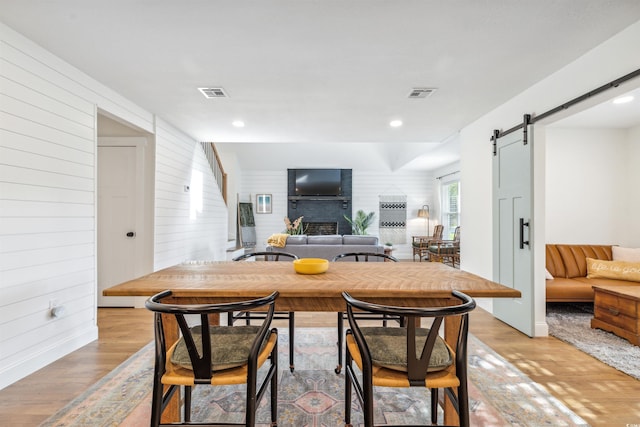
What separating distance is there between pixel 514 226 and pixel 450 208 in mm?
5486

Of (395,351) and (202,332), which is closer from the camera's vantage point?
(202,332)

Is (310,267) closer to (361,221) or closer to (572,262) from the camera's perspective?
(572,262)

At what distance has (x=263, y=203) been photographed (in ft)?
30.5

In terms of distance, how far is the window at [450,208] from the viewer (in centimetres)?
824

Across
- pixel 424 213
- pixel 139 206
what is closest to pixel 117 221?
pixel 139 206

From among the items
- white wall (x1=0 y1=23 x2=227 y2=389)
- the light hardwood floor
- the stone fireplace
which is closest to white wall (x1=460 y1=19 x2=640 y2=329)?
the light hardwood floor

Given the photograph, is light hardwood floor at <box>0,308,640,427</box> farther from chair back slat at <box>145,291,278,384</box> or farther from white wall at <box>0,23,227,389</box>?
chair back slat at <box>145,291,278,384</box>

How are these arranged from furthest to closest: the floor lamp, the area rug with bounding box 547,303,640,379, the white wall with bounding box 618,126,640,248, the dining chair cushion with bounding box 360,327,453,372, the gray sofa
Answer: the floor lamp
the gray sofa
the white wall with bounding box 618,126,640,248
the area rug with bounding box 547,303,640,379
the dining chair cushion with bounding box 360,327,453,372

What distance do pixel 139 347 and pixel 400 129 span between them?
3.92 m

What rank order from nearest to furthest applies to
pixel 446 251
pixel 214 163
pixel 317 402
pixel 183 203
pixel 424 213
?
pixel 317 402 < pixel 183 203 < pixel 214 163 < pixel 446 251 < pixel 424 213

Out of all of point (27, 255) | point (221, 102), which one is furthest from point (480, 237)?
point (27, 255)

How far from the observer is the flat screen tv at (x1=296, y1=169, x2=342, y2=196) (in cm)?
920

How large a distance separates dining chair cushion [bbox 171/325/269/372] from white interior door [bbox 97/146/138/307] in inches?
115

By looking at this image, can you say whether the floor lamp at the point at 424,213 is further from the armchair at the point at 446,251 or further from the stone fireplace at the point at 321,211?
the stone fireplace at the point at 321,211
